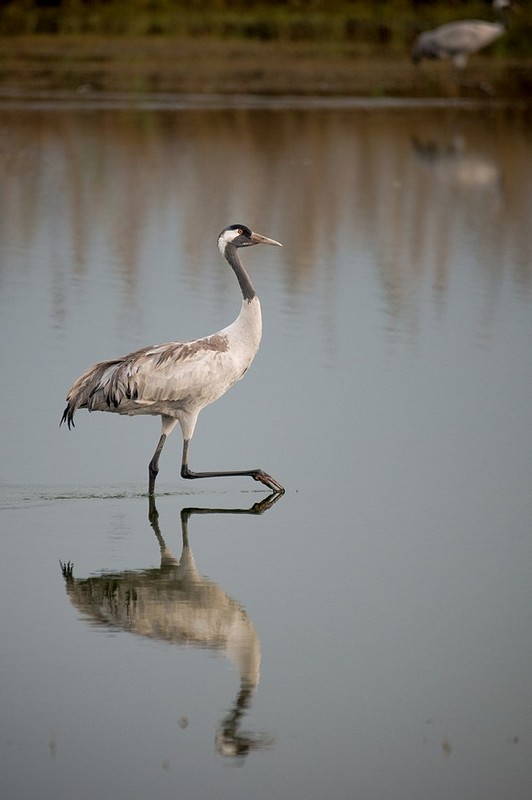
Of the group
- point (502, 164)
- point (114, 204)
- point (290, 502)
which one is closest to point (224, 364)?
point (290, 502)

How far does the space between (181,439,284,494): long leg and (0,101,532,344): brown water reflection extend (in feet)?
12.8

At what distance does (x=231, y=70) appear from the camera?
3186 centimetres

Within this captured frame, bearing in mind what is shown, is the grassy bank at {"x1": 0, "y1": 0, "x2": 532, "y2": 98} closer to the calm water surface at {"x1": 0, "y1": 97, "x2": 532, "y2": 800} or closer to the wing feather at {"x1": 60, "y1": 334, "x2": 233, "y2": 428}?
the calm water surface at {"x1": 0, "y1": 97, "x2": 532, "y2": 800}

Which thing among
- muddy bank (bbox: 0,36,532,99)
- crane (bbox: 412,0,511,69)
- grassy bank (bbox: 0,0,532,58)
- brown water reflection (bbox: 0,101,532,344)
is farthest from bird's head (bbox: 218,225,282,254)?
grassy bank (bbox: 0,0,532,58)

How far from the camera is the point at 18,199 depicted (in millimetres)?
16516

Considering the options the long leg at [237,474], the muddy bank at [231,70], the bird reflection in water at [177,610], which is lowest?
the bird reflection in water at [177,610]

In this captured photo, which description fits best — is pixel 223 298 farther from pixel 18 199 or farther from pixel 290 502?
pixel 18 199

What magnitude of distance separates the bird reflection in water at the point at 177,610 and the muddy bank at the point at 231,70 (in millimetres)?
22024

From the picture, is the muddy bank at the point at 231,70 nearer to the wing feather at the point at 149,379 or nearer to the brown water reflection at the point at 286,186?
the brown water reflection at the point at 286,186

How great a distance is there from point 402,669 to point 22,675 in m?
1.17

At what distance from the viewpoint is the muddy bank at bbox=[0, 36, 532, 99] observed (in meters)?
29.1

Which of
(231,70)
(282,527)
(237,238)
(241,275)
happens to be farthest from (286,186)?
(231,70)

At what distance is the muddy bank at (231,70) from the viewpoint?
29.1m

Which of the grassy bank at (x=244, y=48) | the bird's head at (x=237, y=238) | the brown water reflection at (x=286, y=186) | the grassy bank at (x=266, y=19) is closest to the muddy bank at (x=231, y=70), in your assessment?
the grassy bank at (x=244, y=48)
